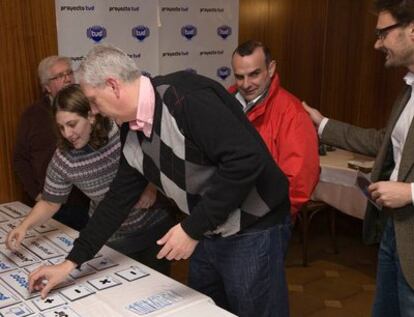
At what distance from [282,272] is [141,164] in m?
0.58

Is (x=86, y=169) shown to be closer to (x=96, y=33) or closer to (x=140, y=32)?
(x=96, y=33)

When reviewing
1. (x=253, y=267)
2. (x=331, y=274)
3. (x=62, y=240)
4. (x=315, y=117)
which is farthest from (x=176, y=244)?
(x=331, y=274)

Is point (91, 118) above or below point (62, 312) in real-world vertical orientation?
above

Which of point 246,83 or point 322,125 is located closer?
point 322,125

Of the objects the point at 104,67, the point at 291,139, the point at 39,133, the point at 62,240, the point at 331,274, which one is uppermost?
the point at 104,67

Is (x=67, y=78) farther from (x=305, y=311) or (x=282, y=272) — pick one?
(x=305, y=311)

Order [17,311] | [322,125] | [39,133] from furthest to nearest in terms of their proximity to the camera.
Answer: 1. [39,133]
2. [322,125]
3. [17,311]

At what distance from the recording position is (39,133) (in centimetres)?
257

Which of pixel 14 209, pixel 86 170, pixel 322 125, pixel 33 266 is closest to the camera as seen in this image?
pixel 33 266

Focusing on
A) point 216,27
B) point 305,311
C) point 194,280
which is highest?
point 216,27

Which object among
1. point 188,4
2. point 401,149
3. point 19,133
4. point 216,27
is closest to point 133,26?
point 188,4

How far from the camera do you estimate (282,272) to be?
62.4 inches

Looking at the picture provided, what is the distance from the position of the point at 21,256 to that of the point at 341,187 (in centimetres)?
216

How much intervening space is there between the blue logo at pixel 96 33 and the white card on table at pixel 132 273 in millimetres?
1788
